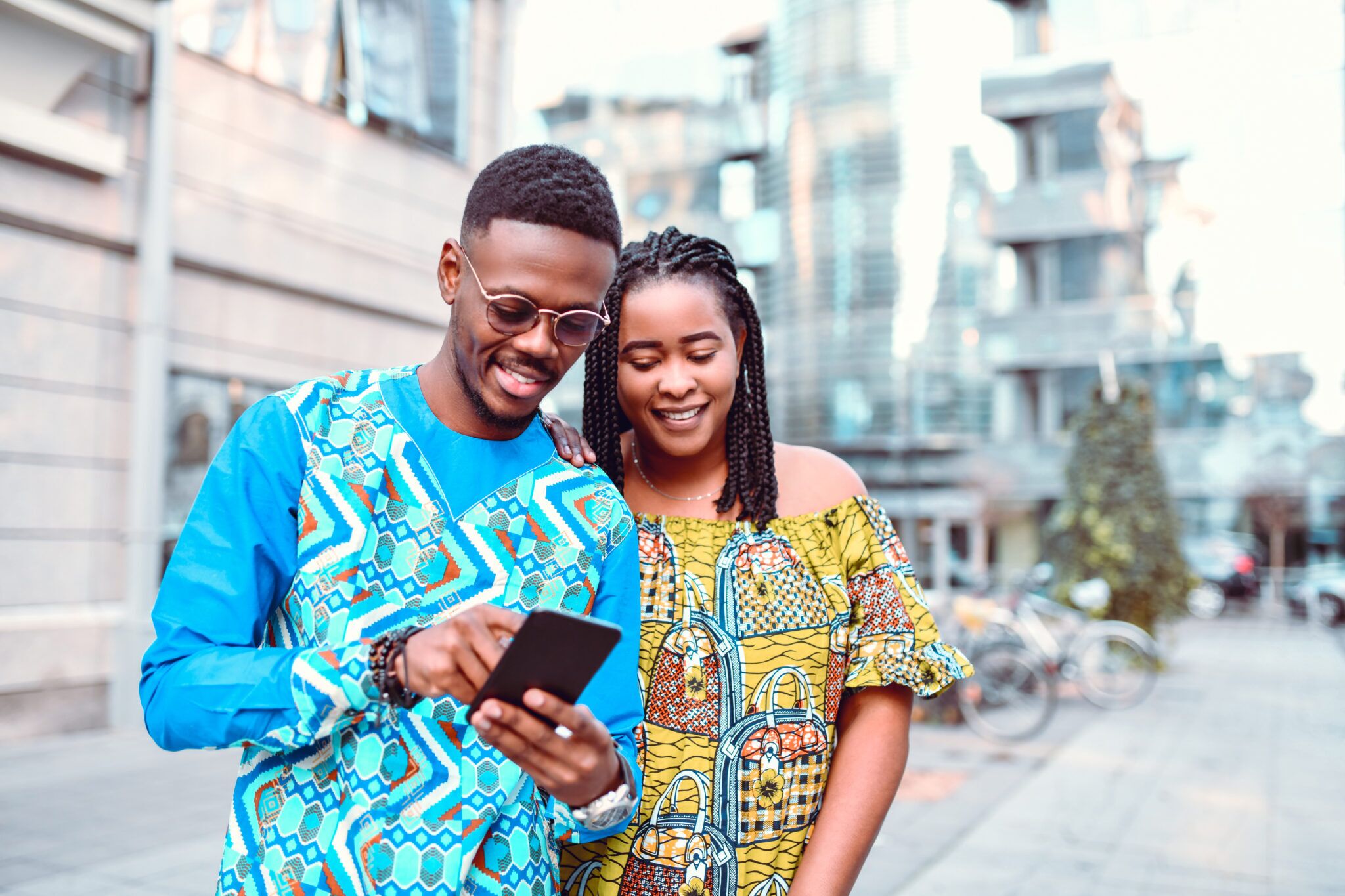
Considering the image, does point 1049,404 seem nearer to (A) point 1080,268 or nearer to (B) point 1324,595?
(A) point 1080,268

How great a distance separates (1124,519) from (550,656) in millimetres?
12747

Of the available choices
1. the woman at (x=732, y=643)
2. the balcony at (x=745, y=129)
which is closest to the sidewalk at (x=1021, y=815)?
the woman at (x=732, y=643)

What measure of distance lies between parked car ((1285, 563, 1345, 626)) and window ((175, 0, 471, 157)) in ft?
63.3

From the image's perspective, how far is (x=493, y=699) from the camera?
113cm

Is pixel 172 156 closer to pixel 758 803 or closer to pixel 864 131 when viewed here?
pixel 758 803

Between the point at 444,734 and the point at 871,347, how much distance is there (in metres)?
31.9

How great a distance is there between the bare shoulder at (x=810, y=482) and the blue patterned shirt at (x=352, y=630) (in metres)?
0.52

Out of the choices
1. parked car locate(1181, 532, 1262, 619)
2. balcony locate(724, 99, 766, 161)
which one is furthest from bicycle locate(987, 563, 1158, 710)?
balcony locate(724, 99, 766, 161)

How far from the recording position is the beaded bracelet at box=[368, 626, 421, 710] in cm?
120

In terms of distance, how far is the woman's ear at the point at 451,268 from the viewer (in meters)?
1.53

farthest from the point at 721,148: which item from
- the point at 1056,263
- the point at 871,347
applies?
the point at 1056,263

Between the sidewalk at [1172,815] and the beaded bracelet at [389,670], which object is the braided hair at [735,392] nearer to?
the beaded bracelet at [389,670]

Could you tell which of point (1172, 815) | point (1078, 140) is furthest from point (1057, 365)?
point (1172, 815)

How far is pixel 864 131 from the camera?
3247 cm
